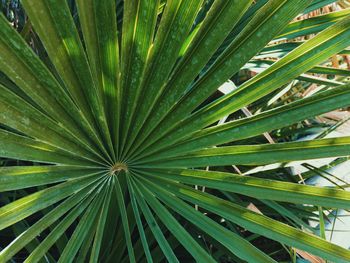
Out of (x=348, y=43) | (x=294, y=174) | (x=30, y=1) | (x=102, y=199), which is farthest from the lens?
(x=294, y=174)

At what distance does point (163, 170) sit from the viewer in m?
1.02

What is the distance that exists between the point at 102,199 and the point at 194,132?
0.29 m

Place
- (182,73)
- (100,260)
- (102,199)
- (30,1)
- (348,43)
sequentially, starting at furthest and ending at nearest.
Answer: (100,260) → (102,199) → (182,73) → (348,43) → (30,1)

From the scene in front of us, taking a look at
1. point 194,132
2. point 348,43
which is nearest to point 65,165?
point 194,132

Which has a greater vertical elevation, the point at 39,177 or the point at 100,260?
the point at 39,177

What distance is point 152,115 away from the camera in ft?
3.13

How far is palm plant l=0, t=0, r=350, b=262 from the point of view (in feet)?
2.57

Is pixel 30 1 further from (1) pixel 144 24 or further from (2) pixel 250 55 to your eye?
(2) pixel 250 55

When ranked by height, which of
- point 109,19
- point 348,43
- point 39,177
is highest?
point 348,43

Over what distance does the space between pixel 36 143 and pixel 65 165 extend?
0.28 ft

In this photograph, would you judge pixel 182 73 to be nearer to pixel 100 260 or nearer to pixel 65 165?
pixel 65 165

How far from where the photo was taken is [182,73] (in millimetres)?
890

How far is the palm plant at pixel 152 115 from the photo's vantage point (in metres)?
0.78

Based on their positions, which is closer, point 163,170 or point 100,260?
point 163,170
